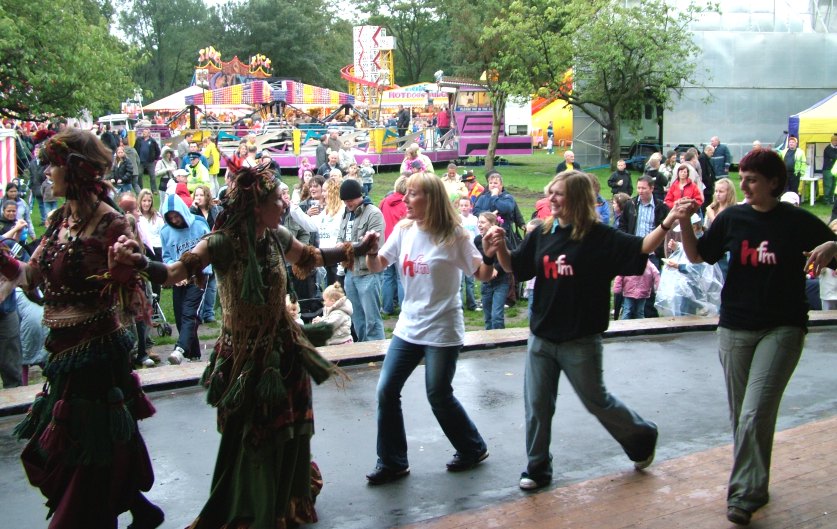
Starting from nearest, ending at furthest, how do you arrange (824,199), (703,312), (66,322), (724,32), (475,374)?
(66,322)
(475,374)
(703,312)
(824,199)
(724,32)

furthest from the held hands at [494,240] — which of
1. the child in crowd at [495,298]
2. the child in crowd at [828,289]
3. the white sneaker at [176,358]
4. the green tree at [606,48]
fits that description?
the green tree at [606,48]

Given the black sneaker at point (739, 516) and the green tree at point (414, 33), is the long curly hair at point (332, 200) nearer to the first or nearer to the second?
the black sneaker at point (739, 516)

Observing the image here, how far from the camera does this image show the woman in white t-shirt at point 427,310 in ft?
16.9

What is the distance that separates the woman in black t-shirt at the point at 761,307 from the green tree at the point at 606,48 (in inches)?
898

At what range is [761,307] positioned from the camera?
4.55 meters

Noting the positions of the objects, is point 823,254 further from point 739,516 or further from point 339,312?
point 339,312

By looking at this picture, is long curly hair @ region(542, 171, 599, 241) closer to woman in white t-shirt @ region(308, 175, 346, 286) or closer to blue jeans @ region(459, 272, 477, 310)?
woman in white t-shirt @ region(308, 175, 346, 286)

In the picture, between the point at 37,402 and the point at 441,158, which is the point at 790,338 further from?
the point at 441,158

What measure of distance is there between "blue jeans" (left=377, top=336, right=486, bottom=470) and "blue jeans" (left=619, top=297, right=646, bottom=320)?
555 cm

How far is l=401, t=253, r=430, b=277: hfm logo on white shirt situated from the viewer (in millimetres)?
5164

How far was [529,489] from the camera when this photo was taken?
5082 millimetres

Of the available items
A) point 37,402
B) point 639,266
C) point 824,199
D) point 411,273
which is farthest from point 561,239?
point 824,199

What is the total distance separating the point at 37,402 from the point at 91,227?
0.92 metres

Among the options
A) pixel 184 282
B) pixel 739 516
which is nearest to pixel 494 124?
pixel 184 282
